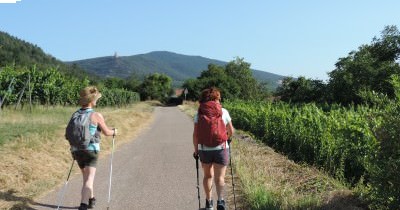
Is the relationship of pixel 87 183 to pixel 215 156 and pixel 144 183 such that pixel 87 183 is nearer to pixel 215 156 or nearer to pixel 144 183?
pixel 215 156

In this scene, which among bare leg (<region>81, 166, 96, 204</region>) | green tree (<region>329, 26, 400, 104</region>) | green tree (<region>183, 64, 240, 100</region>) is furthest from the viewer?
green tree (<region>183, 64, 240, 100</region>)

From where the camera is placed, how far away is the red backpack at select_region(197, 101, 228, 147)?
7.14 meters

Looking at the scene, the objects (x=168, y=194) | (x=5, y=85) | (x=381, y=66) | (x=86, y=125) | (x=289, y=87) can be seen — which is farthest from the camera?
A: (x=289, y=87)

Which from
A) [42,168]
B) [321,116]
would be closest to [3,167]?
[42,168]

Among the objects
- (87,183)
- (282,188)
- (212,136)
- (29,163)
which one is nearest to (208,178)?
(212,136)

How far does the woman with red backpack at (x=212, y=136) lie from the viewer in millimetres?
7164

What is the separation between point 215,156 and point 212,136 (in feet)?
1.19

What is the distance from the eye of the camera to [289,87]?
9819 cm

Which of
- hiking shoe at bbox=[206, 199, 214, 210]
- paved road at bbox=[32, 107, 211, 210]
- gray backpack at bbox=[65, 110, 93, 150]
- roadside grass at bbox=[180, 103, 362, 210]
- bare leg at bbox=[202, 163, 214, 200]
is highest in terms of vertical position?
gray backpack at bbox=[65, 110, 93, 150]

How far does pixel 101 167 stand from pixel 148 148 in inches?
179

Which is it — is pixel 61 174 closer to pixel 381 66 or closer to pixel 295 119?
pixel 295 119

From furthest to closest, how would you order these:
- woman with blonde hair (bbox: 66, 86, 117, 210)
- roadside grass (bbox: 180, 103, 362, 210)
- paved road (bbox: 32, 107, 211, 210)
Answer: paved road (bbox: 32, 107, 211, 210) → woman with blonde hair (bbox: 66, 86, 117, 210) → roadside grass (bbox: 180, 103, 362, 210)

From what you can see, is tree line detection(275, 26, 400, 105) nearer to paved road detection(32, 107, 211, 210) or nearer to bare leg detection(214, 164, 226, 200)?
paved road detection(32, 107, 211, 210)

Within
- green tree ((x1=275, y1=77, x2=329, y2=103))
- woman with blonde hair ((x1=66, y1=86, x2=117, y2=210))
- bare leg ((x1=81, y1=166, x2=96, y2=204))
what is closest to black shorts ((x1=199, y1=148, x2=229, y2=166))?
woman with blonde hair ((x1=66, y1=86, x2=117, y2=210))
